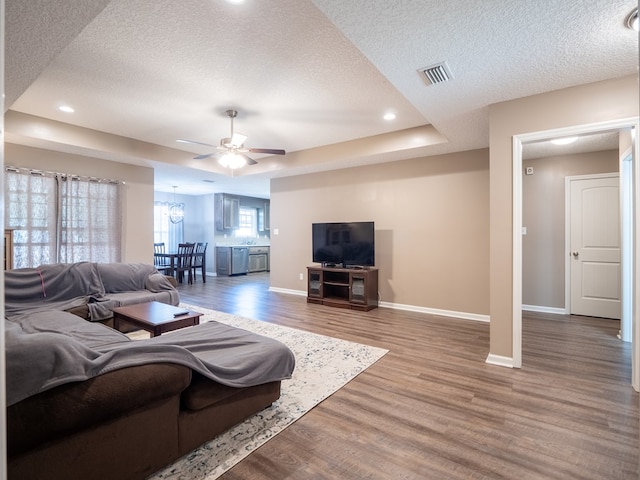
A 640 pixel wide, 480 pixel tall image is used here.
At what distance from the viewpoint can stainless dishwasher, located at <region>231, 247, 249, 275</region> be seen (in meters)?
9.22

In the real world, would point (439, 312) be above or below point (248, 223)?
below

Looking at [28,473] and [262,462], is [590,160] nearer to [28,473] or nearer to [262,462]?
[262,462]

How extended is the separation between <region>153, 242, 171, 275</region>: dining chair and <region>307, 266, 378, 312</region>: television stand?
3736 mm

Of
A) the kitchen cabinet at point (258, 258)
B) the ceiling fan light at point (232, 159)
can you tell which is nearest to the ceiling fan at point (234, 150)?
the ceiling fan light at point (232, 159)

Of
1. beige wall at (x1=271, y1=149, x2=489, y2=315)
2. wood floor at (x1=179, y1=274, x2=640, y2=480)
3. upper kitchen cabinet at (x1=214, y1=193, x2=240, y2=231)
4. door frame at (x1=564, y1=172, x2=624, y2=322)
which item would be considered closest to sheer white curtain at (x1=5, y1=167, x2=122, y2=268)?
beige wall at (x1=271, y1=149, x2=489, y2=315)

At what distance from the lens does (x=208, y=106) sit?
366 cm

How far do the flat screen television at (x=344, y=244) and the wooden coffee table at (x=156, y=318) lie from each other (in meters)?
2.78

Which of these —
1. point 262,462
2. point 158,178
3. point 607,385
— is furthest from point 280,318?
point 158,178

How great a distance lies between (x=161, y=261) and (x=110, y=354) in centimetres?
788

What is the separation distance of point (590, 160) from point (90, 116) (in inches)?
276

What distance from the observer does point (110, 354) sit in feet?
4.71

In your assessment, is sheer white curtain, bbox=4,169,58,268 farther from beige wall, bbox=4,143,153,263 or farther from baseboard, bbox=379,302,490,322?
baseboard, bbox=379,302,490,322

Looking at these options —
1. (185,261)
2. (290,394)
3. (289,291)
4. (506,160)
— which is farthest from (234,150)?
(185,261)

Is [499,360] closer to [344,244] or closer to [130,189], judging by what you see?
[344,244]
